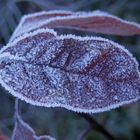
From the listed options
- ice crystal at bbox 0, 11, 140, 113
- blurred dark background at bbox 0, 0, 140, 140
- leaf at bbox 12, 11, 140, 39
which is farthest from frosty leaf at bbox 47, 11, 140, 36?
blurred dark background at bbox 0, 0, 140, 140

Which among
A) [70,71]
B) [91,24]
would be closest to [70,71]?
[70,71]

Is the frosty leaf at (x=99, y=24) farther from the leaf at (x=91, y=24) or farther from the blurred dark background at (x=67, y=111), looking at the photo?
the blurred dark background at (x=67, y=111)

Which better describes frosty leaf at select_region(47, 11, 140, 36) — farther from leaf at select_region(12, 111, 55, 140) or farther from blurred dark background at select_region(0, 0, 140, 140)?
blurred dark background at select_region(0, 0, 140, 140)

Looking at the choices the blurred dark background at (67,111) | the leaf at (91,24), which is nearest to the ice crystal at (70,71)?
the leaf at (91,24)

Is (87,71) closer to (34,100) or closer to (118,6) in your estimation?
(34,100)

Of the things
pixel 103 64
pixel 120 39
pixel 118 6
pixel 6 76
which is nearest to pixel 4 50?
pixel 6 76

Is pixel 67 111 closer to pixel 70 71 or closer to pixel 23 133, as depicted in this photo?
pixel 23 133
